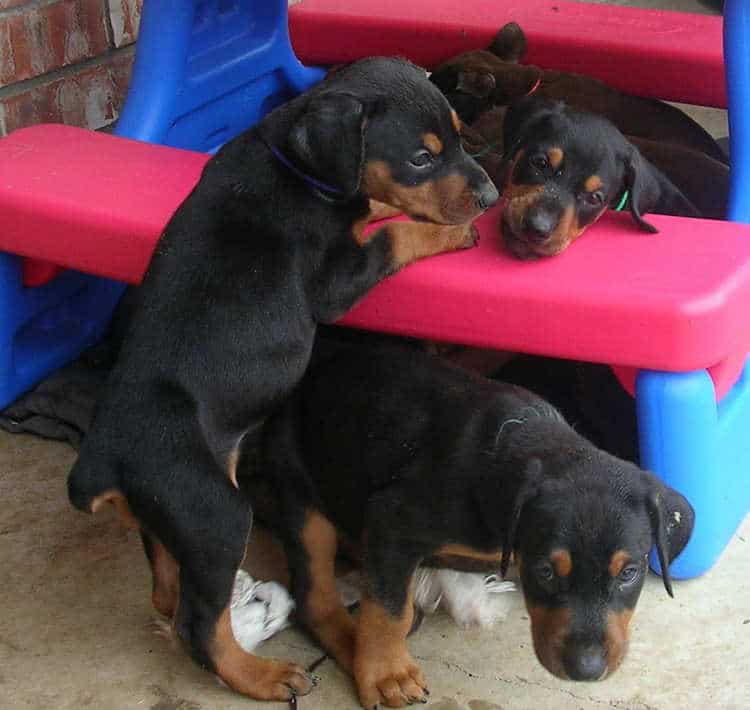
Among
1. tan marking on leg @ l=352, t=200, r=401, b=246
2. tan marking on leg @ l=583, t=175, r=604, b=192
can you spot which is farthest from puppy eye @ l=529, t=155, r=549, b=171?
tan marking on leg @ l=352, t=200, r=401, b=246

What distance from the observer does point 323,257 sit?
2.81 metres

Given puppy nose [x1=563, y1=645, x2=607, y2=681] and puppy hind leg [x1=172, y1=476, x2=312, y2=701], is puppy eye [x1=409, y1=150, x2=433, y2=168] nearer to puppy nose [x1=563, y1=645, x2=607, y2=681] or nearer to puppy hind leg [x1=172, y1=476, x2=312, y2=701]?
puppy hind leg [x1=172, y1=476, x2=312, y2=701]

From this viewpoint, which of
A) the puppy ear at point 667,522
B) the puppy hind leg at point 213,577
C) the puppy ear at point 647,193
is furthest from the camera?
the puppy ear at point 647,193

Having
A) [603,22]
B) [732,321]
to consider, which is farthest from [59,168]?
[603,22]

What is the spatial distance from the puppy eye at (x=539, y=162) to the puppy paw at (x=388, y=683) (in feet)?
4.51

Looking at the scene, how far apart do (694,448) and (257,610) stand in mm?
1106

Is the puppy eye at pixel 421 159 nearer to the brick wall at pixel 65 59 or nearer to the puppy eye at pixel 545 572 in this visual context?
the puppy eye at pixel 545 572

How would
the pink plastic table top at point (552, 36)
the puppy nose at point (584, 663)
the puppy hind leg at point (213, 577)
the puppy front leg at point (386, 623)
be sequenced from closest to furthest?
1. the puppy nose at point (584, 663)
2. the puppy hind leg at point (213, 577)
3. the puppy front leg at point (386, 623)
4. the pink plastic table top at point (552, 36)

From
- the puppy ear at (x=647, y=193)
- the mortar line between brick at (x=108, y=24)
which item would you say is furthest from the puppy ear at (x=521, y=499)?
the mortar line between brick at (x=108, y=24)

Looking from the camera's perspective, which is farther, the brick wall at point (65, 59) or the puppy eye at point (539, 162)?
the brick wall at point (65, 59)

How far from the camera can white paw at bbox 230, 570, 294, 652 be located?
2846mm

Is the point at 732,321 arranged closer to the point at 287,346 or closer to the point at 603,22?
the point at 287,346

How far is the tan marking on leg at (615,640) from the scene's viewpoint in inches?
91.5

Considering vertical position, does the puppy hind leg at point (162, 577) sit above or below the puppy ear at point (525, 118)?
below
